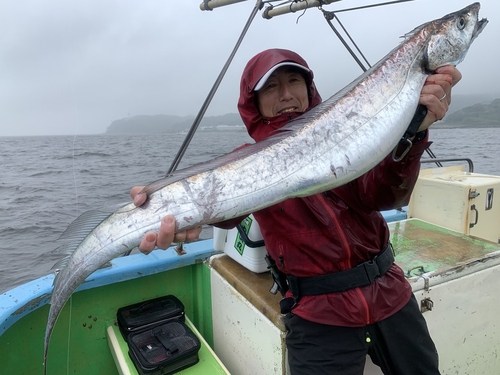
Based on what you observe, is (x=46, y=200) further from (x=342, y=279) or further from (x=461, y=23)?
(x=461, y=23)

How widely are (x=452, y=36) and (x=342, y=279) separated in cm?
141

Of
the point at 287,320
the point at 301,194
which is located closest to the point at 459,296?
the point at 287,320

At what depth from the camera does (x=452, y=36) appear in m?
1.80

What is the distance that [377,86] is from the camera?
1.78 meters

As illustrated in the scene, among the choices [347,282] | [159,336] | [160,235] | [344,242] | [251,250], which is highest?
[160,235]

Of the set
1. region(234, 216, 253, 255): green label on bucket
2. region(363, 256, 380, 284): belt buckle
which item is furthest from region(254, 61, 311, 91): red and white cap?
region(363, 256, 380, 284): belt buckle

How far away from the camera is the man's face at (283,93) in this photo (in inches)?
99.4

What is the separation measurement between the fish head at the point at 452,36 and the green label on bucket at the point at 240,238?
5.85 ft

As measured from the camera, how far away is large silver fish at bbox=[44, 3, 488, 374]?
1730 mm

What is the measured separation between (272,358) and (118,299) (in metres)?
1.82

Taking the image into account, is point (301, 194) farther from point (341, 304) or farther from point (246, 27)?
point (246, 27)

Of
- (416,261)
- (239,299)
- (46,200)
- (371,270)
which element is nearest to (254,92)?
(371,270)

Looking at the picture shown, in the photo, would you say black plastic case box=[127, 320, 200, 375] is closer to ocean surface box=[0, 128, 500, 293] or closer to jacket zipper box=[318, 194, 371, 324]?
ocean surface box=[0, 128, 500, 293]

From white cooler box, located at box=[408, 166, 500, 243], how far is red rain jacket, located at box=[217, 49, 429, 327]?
7.01ft
